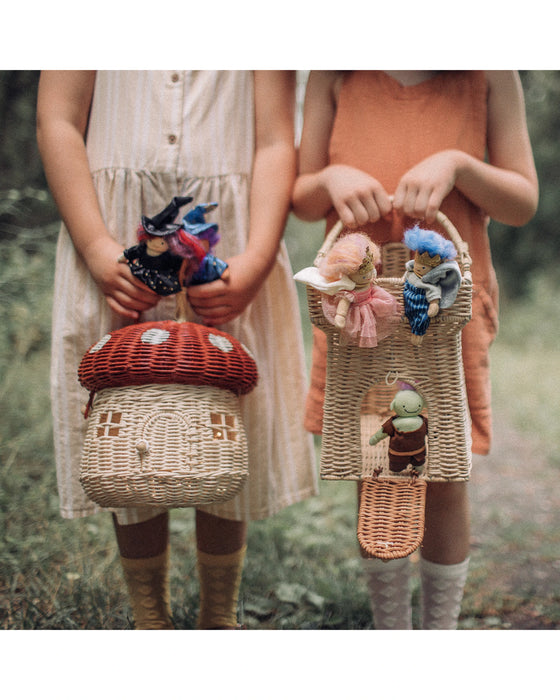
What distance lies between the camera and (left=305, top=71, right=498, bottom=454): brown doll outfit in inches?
56.1

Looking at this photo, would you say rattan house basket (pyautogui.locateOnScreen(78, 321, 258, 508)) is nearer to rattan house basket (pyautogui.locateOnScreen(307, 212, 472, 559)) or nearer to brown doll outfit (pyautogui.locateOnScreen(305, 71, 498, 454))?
rattan house basket (pyautogui.locateOnScreen(307, 212, 472, 559))

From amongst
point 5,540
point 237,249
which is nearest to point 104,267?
point 237,249

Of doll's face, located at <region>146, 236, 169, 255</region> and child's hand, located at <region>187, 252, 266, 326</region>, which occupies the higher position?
doll's face, located at <region>146, 236, 169, 255</region>

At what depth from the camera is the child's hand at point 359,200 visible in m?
1.36

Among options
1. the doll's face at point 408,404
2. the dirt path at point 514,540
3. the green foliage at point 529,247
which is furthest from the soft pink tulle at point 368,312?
the green foliage at point 529,247

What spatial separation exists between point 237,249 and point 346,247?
43 centimetres

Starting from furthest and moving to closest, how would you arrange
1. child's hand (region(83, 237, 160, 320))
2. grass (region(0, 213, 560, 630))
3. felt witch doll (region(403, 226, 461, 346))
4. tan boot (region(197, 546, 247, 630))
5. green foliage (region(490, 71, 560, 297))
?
1. green foliage (region(490, 71, 560, 297))
2. grass (region(0, 213, 560, 630))
3. tan boot (region(197, 546, 247, 630))
4. child's hand (region(83, 237, 160, 320))
5. felt witch doll (region(403, 226, 461, 346))

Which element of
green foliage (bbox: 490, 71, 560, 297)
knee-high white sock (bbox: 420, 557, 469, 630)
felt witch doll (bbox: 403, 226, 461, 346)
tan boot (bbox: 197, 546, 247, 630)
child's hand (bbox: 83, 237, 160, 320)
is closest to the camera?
felt witch doll (bbox: 403, 226, 461, 346)

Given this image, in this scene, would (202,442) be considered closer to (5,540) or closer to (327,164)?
(327,164)

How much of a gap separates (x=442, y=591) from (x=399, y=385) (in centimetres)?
53

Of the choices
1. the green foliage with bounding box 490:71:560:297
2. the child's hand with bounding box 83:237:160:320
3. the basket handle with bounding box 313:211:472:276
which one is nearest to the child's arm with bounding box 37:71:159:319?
the child's hand with bounding box 83:237:160:320

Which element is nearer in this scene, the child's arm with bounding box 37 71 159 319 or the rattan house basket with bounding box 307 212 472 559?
the rattan house basket with bounding box 307 212 472 559

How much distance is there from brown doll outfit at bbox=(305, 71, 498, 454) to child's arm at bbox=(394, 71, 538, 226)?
1.2 inches

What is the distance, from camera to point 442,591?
4.99ft
